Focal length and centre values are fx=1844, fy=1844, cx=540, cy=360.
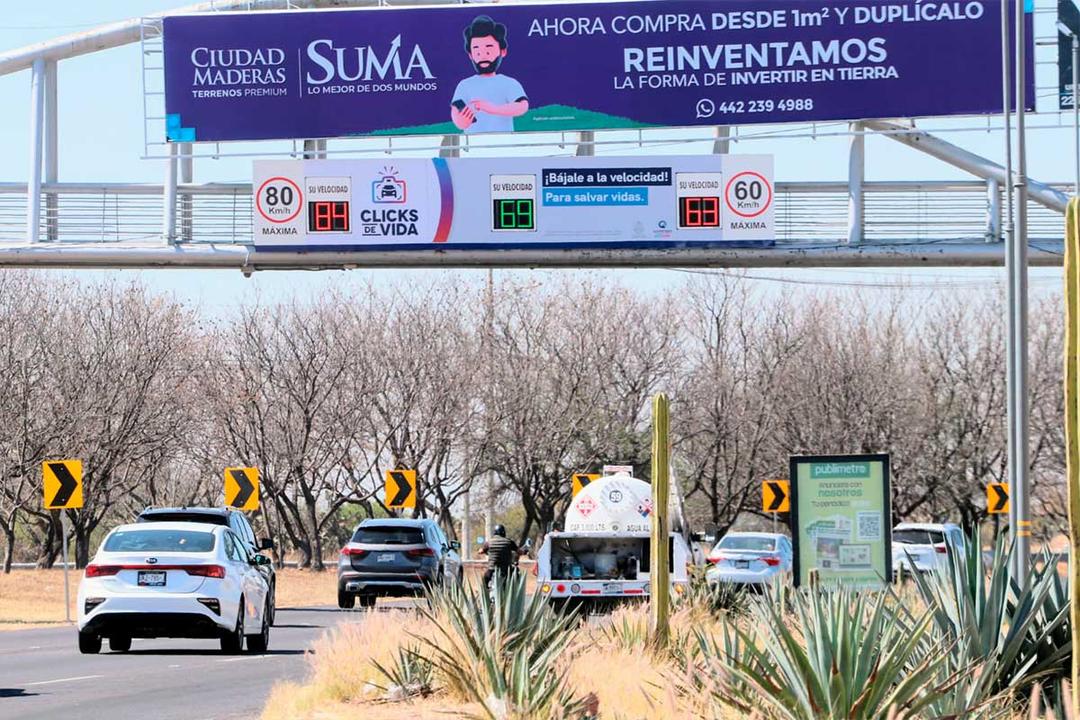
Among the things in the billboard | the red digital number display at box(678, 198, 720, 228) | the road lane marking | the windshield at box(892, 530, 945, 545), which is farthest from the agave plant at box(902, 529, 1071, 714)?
the windshield at box(892, 530, 945, 545)

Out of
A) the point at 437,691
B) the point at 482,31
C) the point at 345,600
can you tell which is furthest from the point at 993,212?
the point at 437,691

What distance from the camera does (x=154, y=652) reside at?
22812mm

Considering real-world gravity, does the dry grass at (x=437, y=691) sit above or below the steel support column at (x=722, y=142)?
below

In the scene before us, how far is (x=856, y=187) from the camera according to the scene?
28562 mm

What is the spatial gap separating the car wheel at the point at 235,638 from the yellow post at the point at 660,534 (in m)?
7.19

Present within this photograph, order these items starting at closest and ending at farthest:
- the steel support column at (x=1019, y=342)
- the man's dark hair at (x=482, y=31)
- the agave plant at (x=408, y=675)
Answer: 1. the agave plant at (x=408, y=675)
2. the steel support column at (x=1019, y=342)
3. the man's dark hair at (x=482, y=31)

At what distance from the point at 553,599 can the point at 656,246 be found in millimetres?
5676

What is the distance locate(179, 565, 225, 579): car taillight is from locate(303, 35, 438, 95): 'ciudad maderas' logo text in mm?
10707

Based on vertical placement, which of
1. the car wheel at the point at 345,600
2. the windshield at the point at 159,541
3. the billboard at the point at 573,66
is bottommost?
the car wheel at the point at 345,600

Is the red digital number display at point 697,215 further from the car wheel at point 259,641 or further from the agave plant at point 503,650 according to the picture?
the agave plant at point 503,650

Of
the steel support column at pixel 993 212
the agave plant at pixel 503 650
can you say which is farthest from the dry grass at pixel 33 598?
the agave plant at pixel 503 650

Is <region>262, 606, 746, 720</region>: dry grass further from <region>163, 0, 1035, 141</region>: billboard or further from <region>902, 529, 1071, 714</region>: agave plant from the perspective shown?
<region>163, 0, 1035, 141</region>: billboard

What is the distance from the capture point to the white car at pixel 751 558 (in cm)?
3591

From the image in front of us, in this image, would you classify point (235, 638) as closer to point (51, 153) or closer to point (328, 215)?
point (328, 215)
